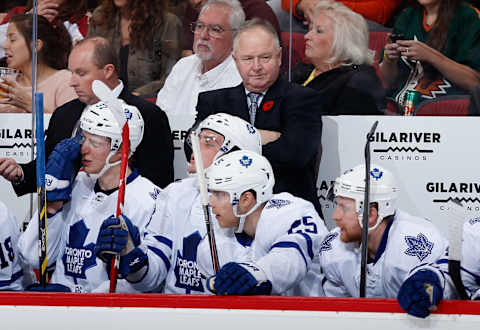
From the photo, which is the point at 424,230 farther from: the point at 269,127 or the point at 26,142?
the point at 26,142

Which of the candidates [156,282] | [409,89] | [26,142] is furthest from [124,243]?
[409,89]

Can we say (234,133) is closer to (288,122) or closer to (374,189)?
(288,122)

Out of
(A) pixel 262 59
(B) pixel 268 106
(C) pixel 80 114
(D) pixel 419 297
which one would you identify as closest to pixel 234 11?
(A) pixel 262 59

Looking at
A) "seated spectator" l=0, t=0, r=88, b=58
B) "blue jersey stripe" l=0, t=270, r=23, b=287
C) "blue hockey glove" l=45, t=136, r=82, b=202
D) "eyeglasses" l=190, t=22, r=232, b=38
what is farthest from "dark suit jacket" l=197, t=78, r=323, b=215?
"blue jersey stripe" l=0, t=270, r=23, b=287

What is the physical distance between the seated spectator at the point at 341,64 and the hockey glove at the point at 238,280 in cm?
144

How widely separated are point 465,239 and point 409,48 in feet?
3.85

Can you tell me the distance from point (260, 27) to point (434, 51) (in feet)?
2.74

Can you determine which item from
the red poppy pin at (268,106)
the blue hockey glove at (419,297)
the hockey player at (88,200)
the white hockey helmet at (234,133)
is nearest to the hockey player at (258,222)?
the white hockey helmet at (234,133)

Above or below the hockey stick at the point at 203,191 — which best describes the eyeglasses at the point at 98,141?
above

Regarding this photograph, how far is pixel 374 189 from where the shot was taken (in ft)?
9.75

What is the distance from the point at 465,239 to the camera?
3037mm

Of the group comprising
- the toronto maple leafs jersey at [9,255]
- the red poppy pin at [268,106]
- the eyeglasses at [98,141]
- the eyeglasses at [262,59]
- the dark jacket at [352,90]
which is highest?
the eyeglasses at [262,59]

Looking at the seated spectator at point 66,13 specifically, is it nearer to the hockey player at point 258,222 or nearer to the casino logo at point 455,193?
the hockey player at point 258,222

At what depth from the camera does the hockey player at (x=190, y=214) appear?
314 centimetres
